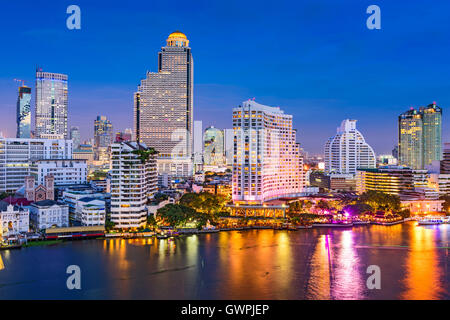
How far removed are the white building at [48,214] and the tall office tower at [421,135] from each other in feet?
243

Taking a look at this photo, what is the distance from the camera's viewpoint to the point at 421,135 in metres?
83.6

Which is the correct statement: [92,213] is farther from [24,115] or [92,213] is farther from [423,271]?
[24,115]

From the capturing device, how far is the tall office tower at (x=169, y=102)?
266ft

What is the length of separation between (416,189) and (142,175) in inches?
1108

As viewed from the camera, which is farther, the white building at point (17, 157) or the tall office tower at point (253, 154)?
the white building at point (17, 157)

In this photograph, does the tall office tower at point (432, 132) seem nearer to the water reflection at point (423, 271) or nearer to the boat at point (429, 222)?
the boat at point (429, 222)

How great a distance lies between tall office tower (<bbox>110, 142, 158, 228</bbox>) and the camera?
2853 cm

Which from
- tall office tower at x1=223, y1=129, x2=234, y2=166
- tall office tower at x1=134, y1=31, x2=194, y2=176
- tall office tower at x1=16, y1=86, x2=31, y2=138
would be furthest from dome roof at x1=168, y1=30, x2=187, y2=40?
tall office tower at x1=16, y1=86, x2=31, y2=138

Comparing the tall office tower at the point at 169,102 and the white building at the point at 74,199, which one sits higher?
the tall office tower at the point at 169,102

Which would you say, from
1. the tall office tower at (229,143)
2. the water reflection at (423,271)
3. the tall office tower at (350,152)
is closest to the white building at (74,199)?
the tall office tower at (229,143)

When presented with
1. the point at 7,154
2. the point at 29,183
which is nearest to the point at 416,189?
the point at 29,183

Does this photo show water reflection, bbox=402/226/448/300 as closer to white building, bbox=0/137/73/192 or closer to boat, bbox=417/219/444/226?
boat, bbox=417/219/444/226

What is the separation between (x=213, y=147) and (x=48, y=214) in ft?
277

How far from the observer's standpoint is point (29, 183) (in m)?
31.8
